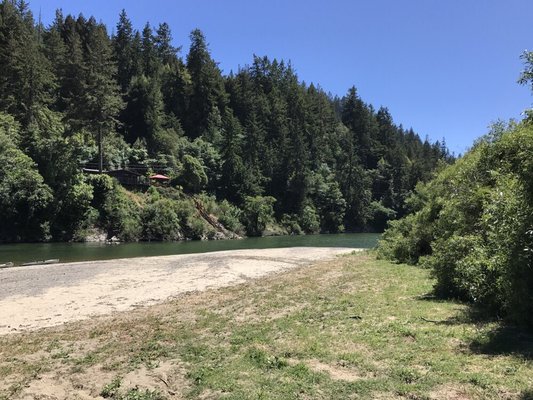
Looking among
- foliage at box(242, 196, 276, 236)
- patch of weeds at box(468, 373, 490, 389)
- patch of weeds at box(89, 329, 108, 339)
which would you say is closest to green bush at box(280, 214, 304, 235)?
foliage at box(242, 196, 276, 236)

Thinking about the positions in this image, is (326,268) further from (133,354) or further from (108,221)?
(108,221)

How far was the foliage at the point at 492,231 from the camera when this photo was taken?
27.9ft

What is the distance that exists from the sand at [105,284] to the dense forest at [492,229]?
9432 mm

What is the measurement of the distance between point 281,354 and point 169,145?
8359cm

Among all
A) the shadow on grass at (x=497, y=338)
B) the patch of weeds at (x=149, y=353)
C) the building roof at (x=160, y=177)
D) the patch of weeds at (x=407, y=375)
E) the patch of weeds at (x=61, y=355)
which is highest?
the building roof at (x=160, y=177)

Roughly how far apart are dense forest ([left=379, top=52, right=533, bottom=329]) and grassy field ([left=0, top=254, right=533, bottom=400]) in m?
0.67

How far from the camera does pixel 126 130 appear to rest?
316 ft

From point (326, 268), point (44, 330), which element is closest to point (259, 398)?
point (44, 330)

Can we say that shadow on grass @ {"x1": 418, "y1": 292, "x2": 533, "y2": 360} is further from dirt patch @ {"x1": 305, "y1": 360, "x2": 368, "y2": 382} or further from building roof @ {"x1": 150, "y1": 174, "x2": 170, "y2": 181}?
building roof @ {"x1": 150, "y1": 174, "x2": 170, "y2": 181}

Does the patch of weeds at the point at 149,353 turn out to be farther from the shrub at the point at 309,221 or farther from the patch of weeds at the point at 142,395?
the shrub at the point at 309,221

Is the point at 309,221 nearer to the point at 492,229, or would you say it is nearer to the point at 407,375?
the point at 492,229

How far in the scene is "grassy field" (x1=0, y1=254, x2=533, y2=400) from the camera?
Answer: 6.75m

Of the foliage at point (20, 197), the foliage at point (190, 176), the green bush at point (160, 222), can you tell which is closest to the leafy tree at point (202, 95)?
the foliage at point (190, 176)

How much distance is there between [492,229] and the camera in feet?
32.2
